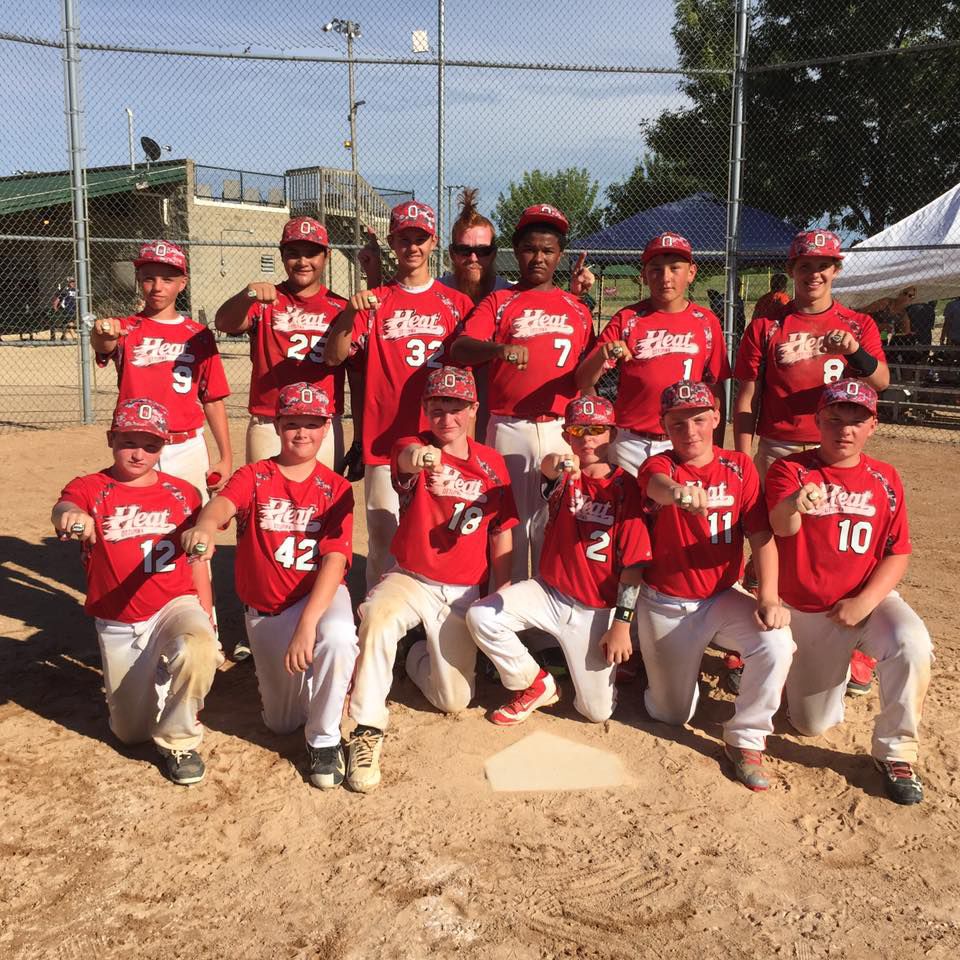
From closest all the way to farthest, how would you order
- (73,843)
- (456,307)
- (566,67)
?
(73,843), (456,307), (566,67)

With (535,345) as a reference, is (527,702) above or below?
below

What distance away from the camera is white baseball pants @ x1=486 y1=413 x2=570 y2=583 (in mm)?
4363

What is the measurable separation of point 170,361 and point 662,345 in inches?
93.0

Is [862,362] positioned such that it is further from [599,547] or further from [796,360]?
[599,547]

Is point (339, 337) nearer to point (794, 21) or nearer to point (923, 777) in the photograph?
point (923, 777)

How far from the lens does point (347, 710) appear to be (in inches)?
156

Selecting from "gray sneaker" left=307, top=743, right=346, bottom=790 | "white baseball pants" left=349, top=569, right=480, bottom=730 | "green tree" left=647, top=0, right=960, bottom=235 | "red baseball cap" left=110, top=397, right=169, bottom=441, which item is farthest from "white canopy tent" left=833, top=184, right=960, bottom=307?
"gray sneaker" left=307, top=743, right=346, bottom=790

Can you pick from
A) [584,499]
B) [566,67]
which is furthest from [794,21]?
[584,499]

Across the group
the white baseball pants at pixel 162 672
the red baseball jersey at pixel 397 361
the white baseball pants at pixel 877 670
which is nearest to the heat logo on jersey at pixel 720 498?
the white baseball pants at pixel 877 670

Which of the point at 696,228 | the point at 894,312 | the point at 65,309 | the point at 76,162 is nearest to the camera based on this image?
the point at 76,162

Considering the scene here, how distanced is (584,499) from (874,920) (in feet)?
6.29

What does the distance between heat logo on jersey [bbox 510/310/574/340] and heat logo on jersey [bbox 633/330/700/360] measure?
0.36 meters

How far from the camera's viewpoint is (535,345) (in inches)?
170

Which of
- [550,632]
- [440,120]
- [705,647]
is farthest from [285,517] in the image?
[440,120]
